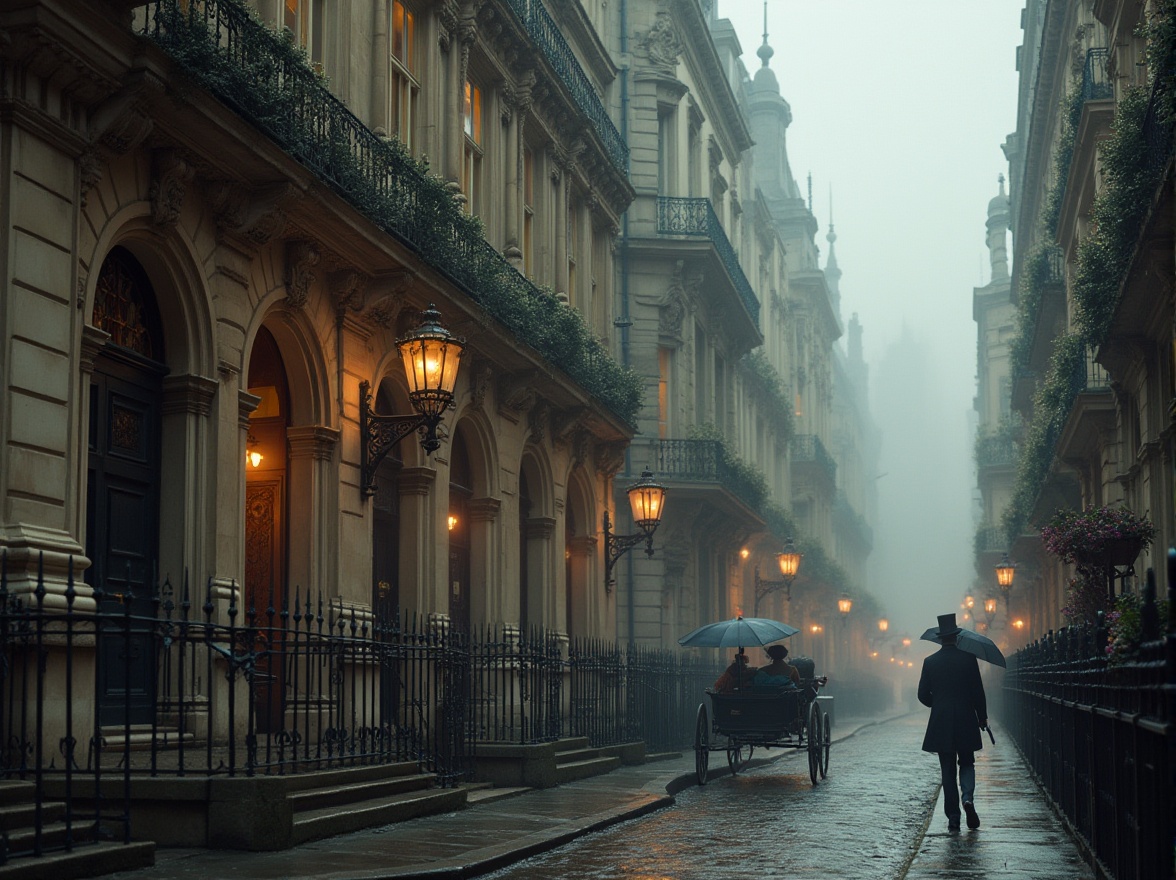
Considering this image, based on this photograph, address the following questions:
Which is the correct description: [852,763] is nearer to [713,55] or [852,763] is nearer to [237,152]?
[237,152]

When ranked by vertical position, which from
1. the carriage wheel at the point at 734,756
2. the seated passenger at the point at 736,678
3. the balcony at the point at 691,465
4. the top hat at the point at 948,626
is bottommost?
the carriage wheel at the point at 734,756

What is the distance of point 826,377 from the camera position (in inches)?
2751

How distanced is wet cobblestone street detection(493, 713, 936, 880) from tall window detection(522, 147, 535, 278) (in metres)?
8.30

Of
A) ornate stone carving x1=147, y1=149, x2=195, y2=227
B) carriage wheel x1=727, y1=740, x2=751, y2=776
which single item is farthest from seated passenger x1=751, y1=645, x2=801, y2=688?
ornate stone carving x1=147, y1=149, x2=195, y2=227

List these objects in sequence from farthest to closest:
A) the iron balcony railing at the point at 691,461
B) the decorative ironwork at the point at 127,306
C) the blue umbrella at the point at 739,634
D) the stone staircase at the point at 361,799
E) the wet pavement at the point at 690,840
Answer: the iron balcony railing at the point at 691,461 → the blue umbrella at the point at 739,634 → the decorative ironwork at the point at 127,306 → the stone staircase at the point at 361,799 → the wet pavement at the point at 690,840

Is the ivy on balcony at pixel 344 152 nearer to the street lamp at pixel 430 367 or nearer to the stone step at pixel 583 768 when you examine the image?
the street lamp at pixel 430 367

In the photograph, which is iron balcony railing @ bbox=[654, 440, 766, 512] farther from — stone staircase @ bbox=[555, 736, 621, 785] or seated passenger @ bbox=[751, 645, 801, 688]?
stone staircase @ bbox=[555, 736, 621, 785]

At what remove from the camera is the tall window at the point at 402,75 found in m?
18.6

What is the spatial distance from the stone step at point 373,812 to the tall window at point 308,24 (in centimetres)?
724

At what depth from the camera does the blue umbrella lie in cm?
2008

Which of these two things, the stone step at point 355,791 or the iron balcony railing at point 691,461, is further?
the iron balcony railing at point 691,461

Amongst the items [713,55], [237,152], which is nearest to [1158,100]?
[237,152]

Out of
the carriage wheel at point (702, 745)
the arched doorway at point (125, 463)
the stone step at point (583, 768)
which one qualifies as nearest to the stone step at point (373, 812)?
the arched doorway at point (125, 463)

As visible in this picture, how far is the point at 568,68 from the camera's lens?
992 inches
